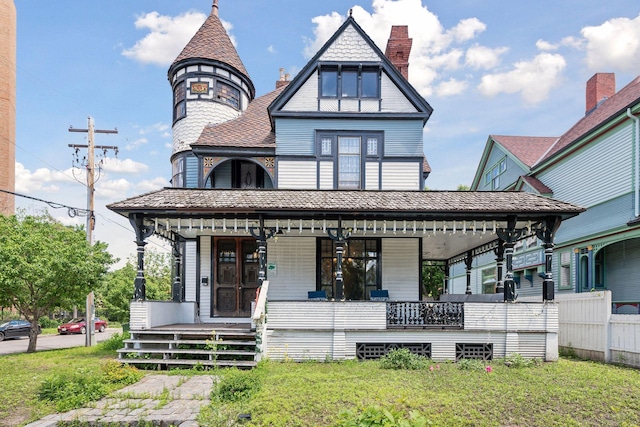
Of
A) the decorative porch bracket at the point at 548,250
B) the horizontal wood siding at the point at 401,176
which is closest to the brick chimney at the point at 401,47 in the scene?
the horizontal wood siding at the point at 401,176

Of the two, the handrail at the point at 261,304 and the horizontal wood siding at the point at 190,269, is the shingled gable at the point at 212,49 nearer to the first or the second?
the horizontal wood siding at the point at 190,269

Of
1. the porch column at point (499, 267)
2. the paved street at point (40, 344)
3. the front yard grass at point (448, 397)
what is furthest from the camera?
the paved street at point (40, 344)

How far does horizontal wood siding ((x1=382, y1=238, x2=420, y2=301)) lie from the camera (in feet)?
46.5

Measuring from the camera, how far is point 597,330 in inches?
439

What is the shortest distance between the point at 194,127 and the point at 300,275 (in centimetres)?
746

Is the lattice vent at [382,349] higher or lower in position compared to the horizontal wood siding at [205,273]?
lower

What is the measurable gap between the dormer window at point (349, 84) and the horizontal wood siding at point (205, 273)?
6663 millimetres

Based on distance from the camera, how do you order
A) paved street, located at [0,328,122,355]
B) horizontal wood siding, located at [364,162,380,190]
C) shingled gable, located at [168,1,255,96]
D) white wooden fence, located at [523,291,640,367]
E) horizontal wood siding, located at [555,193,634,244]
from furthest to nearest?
paved street, located at [0,328,122,355]
shingled gable, located at [168,1,255,96]
horizontal wood siding, located at [364,162,380,190]
horizontal wood siding, located at [555,193,634,244]
white wooden fence, located at [523,291,640,367]

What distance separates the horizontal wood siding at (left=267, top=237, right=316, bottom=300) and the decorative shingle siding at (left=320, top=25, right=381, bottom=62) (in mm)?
6515

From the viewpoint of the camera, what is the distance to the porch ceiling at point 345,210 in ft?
36.0

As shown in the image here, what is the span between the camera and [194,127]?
1656 cm

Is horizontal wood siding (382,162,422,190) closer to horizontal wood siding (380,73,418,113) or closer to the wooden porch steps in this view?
horizontal wood siding (380,73,418,113)

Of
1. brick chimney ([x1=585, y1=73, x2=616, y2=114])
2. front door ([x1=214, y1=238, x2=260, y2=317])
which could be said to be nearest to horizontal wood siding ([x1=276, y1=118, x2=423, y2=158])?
front door ([x1=214, y1=238, x2=260, y2=317])

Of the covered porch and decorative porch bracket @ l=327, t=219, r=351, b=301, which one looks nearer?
the covered porch
